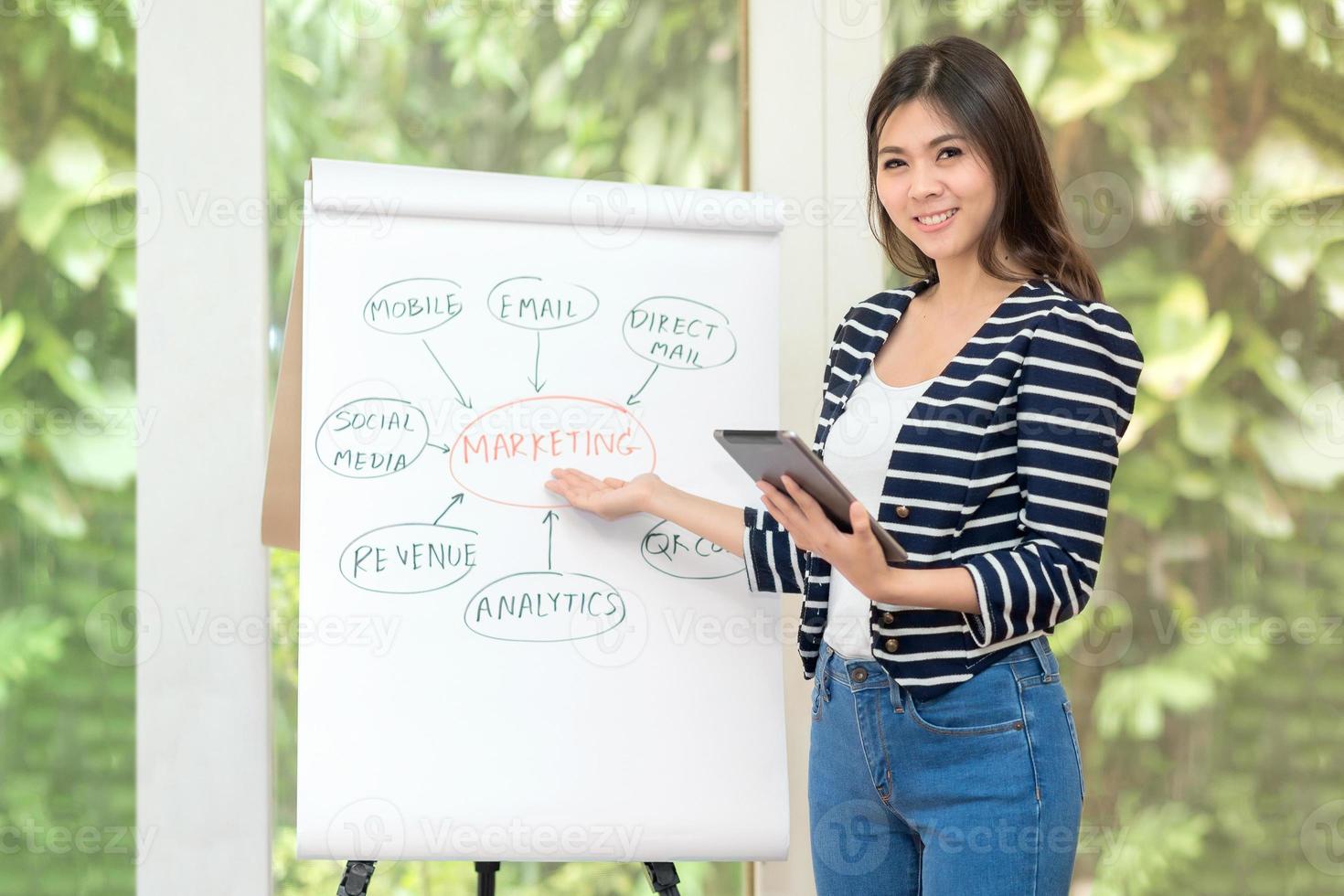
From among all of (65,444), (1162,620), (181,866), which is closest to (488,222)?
(65,444)

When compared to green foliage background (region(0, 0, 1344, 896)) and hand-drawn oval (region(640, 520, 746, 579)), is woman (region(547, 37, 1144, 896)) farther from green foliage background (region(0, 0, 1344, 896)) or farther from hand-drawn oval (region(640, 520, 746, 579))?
green foliage background (region(0, 0, 1344, 896))

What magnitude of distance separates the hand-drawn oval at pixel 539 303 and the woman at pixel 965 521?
15.1 inches

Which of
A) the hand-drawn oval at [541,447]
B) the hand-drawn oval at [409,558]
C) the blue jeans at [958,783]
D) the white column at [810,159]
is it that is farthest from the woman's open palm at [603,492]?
the white column at [810,159]

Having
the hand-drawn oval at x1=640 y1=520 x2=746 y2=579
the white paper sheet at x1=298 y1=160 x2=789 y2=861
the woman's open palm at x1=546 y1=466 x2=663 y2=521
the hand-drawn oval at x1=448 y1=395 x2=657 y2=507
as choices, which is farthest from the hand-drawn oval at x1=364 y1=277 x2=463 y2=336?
the hand-drawn oval at x1=640 y1=520 x2=746 y2=579

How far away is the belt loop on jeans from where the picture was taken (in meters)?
1.21

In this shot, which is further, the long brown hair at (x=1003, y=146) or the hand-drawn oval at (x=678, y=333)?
the hand-drawn oval at (x=678, y=333)

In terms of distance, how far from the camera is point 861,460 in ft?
4.26

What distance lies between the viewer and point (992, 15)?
2119 mm

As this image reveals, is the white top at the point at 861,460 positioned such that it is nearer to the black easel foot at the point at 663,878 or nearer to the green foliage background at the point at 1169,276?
the black easel foot at the point at 663,878

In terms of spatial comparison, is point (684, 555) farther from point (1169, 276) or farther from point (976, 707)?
point (1169, 276)

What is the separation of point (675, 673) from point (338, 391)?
1.83ft

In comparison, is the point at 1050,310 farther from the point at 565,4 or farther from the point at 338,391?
the point at 565,4

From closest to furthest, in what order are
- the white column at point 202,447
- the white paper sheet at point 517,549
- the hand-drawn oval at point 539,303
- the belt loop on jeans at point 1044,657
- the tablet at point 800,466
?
1. the tablet at point 800,466
2. the belt loop on jeans at point 1044,657
3. the white paper sheet at point 517,549
4. the hand-drawn oval at point 539,303
5. the white column at point 202,447

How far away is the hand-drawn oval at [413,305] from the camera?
147cm
